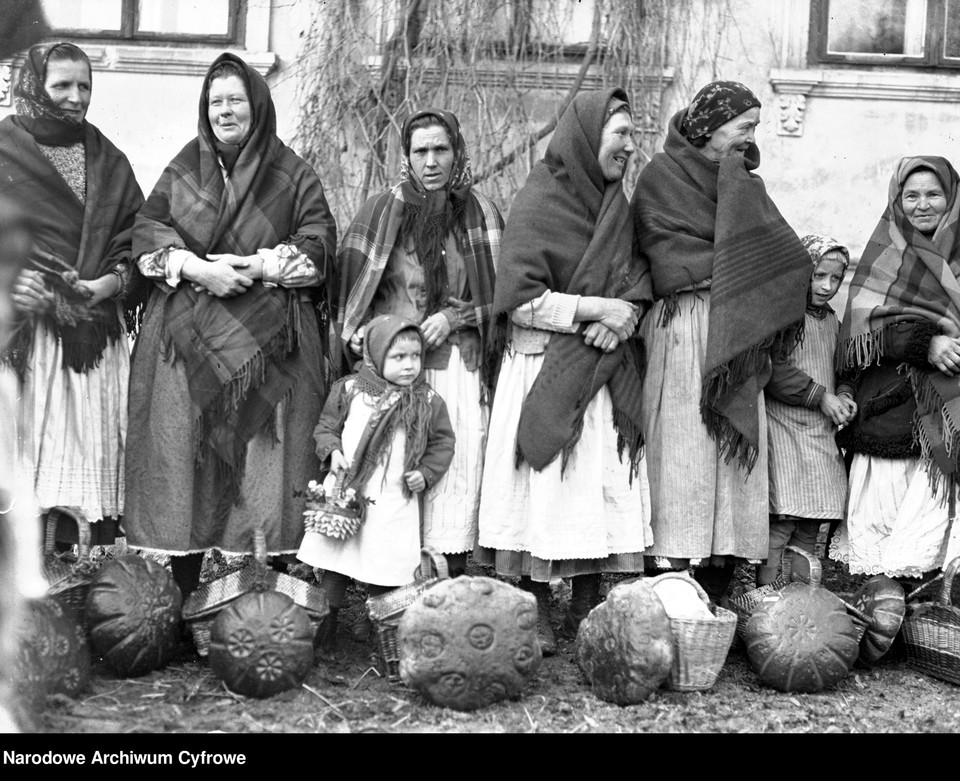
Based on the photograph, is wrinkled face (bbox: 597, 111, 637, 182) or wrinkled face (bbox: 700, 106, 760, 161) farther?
wrinkled face (bbox: 700, 106, 760, 161)

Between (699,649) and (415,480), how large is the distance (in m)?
1.16

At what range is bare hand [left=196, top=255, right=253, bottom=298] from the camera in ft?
14.4

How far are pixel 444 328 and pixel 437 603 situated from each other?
1127 millimetres

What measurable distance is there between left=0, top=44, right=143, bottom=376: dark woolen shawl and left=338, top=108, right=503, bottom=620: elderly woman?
901mm

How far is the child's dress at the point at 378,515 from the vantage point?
4344mm

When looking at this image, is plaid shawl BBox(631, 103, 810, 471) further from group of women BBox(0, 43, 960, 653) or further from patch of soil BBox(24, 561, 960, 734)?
patch of soil BBox(24, 561, 960, 734)

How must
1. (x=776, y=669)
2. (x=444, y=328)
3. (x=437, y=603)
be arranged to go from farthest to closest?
1. (x=444, y=328)
2. (x=776, y=669)
3. (x=437, y=603)

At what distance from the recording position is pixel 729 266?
459 centimetres

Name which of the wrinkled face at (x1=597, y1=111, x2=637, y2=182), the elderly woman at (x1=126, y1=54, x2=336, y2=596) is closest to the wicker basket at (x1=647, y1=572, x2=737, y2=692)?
the elderly woman at (x1=126, y1=54, x2=336, y2=596)

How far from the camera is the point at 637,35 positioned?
6.89m

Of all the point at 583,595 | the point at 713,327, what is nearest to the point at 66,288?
the point at 583,595

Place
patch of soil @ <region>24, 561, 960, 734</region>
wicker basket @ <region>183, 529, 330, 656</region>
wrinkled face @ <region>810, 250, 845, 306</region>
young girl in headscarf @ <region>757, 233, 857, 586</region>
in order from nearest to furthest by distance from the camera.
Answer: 1. patch of soil @ <region>24, 561, 960, 734</region>
2. wicker basket @ <region>183, 529, 330, 656</region>
3. young girl in headscarf @ <region>757, 233, 857, 586</region>
4. wrinkled face @ <region>810, 250, 845, 306</region>
